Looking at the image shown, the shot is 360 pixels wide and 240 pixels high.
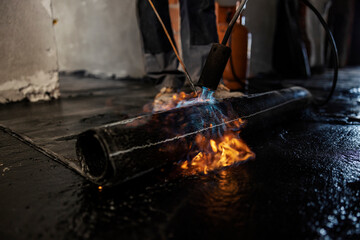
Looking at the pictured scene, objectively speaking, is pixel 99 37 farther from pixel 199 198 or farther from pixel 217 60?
pixel 199 198

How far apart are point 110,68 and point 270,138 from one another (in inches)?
176

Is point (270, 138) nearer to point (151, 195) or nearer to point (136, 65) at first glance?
point (151, 195)

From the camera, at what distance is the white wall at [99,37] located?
4.82m

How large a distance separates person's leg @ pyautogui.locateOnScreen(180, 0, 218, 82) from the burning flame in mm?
1144

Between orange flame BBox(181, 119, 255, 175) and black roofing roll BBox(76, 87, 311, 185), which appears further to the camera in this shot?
orange flame BBox(181, 119, 255, 175)

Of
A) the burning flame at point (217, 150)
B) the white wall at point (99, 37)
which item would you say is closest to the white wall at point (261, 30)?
the white wall at point (99, 37)

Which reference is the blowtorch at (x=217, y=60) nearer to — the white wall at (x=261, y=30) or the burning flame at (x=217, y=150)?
the burning flame at (x=217, y=150)

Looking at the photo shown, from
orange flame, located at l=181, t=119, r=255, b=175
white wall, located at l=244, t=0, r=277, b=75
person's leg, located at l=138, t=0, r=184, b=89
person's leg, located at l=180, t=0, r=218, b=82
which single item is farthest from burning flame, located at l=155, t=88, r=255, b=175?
white wall, located at l=244, t=0, r=277, b=75

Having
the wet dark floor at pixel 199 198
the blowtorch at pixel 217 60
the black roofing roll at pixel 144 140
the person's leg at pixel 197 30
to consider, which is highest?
the person's leg at pixel 197 30

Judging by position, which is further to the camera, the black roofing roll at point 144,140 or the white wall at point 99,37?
the white wall at point 99,37

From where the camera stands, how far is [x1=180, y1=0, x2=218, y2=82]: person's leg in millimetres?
2363

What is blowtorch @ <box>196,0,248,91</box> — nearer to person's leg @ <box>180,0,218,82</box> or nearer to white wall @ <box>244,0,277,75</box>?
person's leg @ <box>180,0,218,82</box>

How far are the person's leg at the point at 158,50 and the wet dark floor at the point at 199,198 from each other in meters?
1.35

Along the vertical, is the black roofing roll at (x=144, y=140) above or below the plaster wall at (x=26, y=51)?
below
